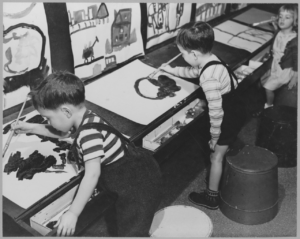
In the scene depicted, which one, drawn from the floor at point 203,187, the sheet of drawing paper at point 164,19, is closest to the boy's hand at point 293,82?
the floor at point 203,187

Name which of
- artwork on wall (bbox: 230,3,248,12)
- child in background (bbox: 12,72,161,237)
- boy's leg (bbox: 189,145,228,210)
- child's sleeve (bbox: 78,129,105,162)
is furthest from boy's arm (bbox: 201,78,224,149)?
artwork on wall (bbox: 230,3,248,12)

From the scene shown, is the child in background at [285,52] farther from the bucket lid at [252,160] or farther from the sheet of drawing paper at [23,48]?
the sheet of drawing paper at [23,48]

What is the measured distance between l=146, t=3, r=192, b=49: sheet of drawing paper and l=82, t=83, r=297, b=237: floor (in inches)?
36.1

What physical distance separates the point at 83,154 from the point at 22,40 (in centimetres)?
79

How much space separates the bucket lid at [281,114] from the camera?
334 centimetres

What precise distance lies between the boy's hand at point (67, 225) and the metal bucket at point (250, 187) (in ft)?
4.09

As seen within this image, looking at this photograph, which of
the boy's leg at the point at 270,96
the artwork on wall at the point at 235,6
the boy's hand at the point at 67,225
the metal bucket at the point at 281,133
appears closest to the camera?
the boy's hand at the point at 67,225

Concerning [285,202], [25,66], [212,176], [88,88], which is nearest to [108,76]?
[88,88]

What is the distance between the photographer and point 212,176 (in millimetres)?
2924

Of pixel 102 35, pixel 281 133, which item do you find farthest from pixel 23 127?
pixel 281 133

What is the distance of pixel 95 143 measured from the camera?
186 cm

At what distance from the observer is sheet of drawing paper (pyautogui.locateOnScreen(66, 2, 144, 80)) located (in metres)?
2.56

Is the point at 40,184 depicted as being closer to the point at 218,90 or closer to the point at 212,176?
the point at 218,90

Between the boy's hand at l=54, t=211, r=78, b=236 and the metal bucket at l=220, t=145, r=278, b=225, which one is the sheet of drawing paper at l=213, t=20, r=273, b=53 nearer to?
the metal bucket at l=220, t=145, r=278, b=225
